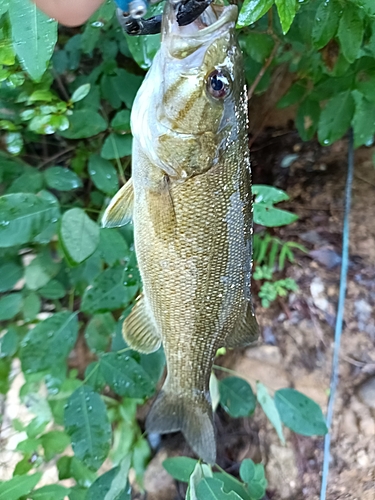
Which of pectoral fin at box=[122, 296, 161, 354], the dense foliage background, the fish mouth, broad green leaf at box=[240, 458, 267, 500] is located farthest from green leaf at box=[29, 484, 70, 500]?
the fish mouth

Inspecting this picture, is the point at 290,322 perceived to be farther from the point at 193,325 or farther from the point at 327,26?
the point at 327,26

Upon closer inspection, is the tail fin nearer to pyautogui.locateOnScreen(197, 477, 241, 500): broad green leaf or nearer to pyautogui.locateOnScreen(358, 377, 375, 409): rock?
pyautogui.locateOnScreen(197, 477, 241, 500): broad green leaf

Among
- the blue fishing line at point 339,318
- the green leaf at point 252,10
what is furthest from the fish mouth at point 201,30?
the blue fishing line at point 339,318

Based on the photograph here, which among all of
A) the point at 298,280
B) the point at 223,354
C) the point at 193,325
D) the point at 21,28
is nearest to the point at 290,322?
the point at 298,280

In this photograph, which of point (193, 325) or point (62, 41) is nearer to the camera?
point (193, 325)

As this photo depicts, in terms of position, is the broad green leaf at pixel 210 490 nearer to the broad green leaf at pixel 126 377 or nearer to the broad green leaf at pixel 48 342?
the broad green leaf at pixel 126 377

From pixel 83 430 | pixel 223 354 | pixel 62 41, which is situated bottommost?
pixel 223 354
